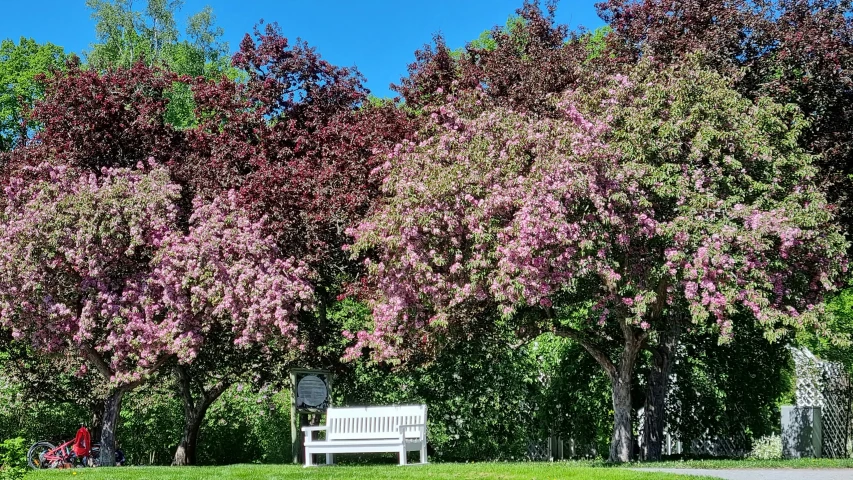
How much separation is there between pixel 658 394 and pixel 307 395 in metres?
5.85

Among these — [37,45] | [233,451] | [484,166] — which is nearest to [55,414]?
[233,451]

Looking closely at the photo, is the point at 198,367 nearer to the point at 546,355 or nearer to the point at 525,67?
the point at 546,355

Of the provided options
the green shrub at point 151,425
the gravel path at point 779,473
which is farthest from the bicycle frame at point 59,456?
the gravel path at point 779,473

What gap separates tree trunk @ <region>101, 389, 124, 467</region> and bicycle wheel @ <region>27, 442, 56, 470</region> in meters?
0.89

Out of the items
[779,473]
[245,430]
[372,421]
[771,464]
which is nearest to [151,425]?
[245,430]

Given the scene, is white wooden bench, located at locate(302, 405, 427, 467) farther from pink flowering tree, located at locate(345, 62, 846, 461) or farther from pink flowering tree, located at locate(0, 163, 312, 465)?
pink flowering tree, located at locate(0, 163, 312, 465)

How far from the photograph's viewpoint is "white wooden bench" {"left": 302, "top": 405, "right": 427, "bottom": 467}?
12062 mm

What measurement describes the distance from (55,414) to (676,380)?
12919 millimetres

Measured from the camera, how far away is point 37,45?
32531 mm

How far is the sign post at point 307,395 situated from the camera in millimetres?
14578

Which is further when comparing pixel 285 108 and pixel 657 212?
pixel 285 108

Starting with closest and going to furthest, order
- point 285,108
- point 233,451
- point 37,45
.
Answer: point 285,108
point 233,451
point 37,45

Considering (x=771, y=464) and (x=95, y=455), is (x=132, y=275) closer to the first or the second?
(x=95, y=455)

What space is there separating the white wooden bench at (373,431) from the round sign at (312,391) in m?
1.63
